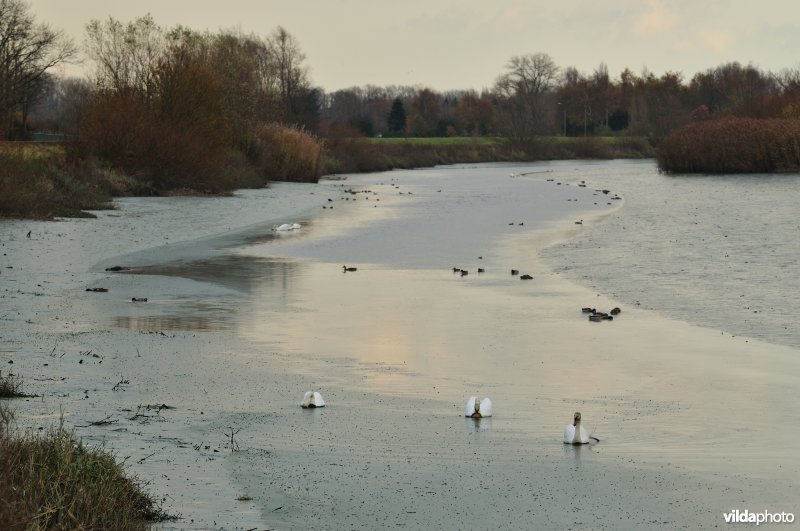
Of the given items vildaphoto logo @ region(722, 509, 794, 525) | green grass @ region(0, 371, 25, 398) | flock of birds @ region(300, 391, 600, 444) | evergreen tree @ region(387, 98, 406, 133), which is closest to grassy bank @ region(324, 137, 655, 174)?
evergreen tree @ region(387, 98, 406, 133)

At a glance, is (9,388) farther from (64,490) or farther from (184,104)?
(184,104)

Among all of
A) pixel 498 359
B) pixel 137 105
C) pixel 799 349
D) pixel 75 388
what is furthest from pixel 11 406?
pixel 137 105

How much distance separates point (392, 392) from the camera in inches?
384

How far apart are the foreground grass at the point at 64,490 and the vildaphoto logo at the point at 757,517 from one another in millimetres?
3200

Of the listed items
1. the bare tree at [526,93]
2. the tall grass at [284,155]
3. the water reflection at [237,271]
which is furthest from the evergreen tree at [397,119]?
the water reflection at [237,271]

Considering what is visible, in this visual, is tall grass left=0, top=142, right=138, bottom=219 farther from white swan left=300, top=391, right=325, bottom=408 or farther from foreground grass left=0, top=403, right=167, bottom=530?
foreground grass left=0, top=403, right=167, bottom=530

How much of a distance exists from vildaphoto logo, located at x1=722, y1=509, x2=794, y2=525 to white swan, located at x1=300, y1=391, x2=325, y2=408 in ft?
11.9

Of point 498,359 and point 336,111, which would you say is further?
point 336,111

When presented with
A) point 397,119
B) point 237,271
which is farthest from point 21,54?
point 397,119

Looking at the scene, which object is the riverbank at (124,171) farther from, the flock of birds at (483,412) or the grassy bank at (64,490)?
the grassy bank at (64,490)

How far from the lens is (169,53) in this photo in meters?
48.8

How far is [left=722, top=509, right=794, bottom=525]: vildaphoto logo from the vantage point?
20.8 ft

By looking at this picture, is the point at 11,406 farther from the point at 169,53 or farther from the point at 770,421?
the point at 169,53

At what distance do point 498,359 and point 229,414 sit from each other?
343cm
